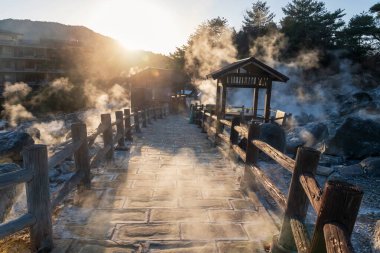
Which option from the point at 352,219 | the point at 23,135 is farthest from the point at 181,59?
the point at 352,219

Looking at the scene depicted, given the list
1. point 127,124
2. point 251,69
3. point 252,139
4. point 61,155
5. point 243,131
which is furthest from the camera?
point 251,69

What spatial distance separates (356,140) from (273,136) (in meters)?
4.98

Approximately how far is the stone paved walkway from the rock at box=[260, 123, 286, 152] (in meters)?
2.53

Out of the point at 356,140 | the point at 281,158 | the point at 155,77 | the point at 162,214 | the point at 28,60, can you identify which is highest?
the point at 28,60

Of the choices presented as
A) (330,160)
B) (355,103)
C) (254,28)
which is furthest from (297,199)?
(254,28)

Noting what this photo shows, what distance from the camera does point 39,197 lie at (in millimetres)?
3105

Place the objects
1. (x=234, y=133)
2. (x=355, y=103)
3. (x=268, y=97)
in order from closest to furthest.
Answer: (x=234, y=133)
(x=268, y=97)
(x=355, y=103)

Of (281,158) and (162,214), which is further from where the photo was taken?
→ (162,214)

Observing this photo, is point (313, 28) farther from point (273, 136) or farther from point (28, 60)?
point (28, 60)

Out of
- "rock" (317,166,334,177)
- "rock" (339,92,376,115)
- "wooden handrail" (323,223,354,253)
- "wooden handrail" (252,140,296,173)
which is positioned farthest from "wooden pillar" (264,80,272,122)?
"rock" (339,92,376,115)

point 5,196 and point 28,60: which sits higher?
point 28,60

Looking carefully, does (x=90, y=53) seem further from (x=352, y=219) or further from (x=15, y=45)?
(x=352, y=219)

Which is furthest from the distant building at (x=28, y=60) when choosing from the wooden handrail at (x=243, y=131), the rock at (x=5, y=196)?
the rock at (x=5, y=196)

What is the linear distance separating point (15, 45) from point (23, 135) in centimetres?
4017
